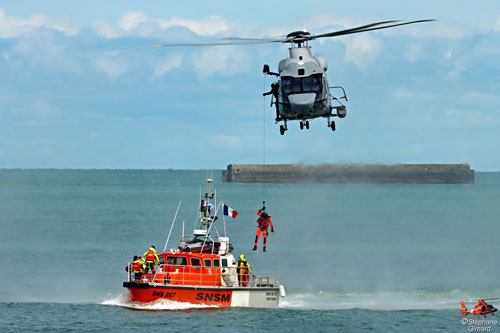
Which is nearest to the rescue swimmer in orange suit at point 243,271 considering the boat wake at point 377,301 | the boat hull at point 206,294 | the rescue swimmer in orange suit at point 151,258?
the boat hull at point 206,294

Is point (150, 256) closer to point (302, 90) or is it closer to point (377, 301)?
point (302, 90)

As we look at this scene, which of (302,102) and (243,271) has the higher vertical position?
(302,102)

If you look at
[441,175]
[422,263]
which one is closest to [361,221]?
[422,263]

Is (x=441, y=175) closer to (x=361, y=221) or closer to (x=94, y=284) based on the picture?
(x=361, y=221)

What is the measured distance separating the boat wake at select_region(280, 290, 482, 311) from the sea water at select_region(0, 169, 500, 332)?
6cm

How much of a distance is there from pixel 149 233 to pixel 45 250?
1341 cm

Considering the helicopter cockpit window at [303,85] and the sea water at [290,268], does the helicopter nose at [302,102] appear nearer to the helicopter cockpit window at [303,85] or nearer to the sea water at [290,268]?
the helicopter cockpit window at [303,85]

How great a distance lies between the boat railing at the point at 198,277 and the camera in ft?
115

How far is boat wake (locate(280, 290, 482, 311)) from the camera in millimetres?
39263

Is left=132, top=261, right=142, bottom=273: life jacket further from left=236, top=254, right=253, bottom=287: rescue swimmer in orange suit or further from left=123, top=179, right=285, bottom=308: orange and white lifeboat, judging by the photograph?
left=236, top=254, right=253, bottom=287: rescue swimmer in orange suit

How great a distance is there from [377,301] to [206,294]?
11.0 meters

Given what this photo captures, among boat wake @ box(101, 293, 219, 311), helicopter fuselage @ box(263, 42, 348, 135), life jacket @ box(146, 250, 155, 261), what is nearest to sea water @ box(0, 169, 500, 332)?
boat wake @ box(101, 293, 219, 311)

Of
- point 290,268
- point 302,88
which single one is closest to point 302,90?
point 302,88

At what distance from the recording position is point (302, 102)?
106 ft
